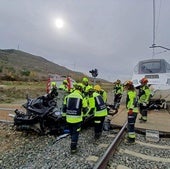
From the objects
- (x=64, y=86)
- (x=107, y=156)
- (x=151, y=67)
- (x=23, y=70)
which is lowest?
(x=107, y=156)

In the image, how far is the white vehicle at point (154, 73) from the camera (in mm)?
15328

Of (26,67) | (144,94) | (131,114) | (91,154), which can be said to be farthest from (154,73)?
(26,67)

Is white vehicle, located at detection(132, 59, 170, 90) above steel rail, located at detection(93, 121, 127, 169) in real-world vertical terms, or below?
above

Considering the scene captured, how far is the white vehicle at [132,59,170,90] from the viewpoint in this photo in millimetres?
15328

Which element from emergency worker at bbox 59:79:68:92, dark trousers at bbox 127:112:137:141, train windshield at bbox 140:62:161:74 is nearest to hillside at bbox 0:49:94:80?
train windshield at bbox 140:62:161:74

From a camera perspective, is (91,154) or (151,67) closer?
(91,154)

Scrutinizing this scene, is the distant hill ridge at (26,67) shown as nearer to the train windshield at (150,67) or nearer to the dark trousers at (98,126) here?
the train windshield at (150,67)

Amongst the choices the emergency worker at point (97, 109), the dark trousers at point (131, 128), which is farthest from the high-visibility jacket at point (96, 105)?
the dark trousers at point (131, 128)

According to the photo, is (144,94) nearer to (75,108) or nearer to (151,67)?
(75,108)

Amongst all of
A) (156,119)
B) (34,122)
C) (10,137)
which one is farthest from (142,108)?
(10,137)

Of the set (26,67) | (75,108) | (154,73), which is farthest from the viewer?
(26,67)

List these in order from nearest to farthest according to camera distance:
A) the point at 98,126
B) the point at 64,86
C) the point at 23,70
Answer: the point at 98,126, the point at 64,86, the point at 23,70

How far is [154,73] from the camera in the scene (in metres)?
16.1

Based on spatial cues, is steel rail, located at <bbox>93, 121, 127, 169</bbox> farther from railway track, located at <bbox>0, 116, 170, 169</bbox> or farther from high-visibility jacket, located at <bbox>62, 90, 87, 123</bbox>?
high-visibility jacket, located at <bbox>62, 90, 87, 123</bbox>
